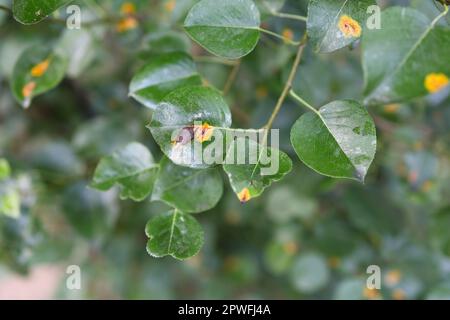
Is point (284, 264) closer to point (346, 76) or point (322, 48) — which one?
point (346, 76)

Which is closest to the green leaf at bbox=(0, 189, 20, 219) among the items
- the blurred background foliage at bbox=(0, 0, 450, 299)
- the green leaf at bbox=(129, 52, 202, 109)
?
the blurred background foliage at bbox=(0, 0, 450, 299)

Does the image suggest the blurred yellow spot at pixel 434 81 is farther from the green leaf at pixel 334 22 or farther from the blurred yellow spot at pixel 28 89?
the blurred yellow spot at pixel 28 89

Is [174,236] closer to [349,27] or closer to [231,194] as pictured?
[349,27]

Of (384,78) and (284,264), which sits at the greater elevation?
(384,78)

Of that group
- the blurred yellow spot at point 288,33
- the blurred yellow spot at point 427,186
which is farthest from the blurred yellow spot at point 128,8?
the blurred yellow spot at point 427,186
